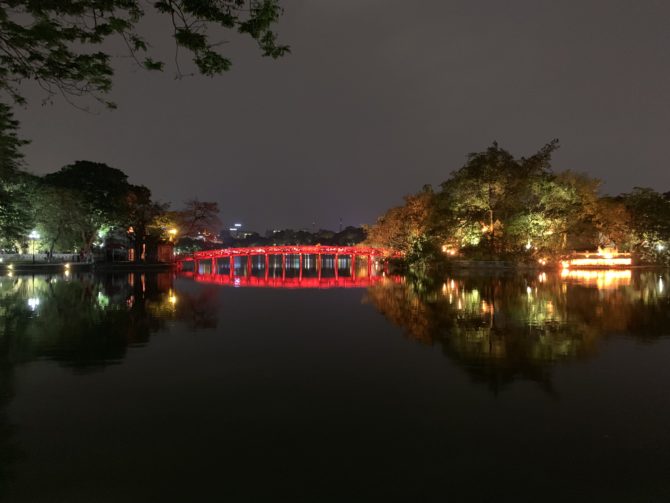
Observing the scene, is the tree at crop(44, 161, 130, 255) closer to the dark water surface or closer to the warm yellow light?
the dark water surface

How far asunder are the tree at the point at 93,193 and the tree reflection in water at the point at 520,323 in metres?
26.8

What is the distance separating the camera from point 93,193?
36.9 metres

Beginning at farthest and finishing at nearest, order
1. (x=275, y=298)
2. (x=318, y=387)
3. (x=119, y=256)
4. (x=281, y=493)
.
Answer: (x=119, y=256), (x=275, y=298), (x=318, y=387), (x=281, y=493)

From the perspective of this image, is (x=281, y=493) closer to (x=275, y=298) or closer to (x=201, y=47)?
(x=201, y=47)

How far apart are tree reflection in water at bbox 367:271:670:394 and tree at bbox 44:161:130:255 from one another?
26.8 metres

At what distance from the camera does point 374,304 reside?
52.6 feet

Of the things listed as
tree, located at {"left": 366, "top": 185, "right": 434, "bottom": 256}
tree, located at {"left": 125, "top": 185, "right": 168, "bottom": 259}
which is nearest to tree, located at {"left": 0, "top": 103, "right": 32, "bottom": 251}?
tree, located at {"left": 125, "top": 185, "right": 168, "bottom": 259}

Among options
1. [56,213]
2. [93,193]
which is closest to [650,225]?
[93,193]

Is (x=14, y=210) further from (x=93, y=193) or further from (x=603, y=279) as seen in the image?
(x=603, y=279)

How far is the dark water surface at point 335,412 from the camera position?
12.2 ft

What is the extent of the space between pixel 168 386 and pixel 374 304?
408 inches

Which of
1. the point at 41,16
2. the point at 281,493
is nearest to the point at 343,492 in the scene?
the point at 281,493

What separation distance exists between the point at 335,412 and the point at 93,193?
3741 cm

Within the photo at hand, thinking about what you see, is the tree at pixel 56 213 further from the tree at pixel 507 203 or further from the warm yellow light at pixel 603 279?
the warm yellow light at pixel 603 279
